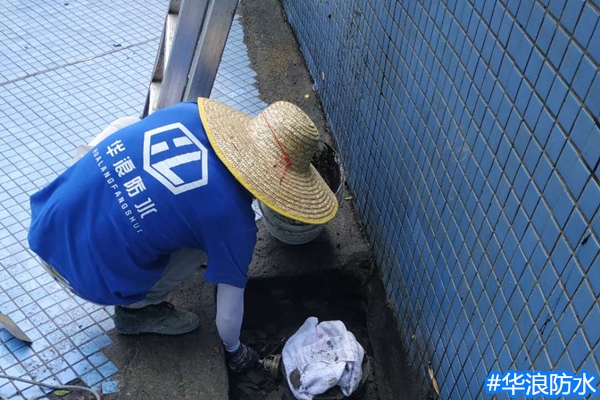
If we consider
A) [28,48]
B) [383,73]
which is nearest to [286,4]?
[28,48]

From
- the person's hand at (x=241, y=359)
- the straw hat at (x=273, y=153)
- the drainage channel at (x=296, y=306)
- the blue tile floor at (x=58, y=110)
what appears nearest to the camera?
the straw hat at (x=273, y=153)

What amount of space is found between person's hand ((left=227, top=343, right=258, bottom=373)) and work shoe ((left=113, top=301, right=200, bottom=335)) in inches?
10.1

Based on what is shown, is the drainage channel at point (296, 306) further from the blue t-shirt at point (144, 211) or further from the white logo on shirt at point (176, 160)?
the white logo on shirt at point (176, 160)

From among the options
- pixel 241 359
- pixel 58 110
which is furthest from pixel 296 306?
pixel 58 110

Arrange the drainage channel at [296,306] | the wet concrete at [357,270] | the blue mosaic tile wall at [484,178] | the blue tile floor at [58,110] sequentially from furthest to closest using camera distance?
the drainage channel at [296,306], the wet concrete at [357,270], the blue tile floor at [58,110], the blue mosaic tile wall at [484,178]

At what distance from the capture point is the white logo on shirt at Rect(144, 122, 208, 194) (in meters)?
2.64

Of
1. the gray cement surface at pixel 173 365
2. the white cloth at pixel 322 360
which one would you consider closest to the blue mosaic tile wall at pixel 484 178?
the white cloth at pixel 322 360

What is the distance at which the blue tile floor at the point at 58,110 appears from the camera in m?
3.21

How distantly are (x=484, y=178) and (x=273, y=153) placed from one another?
830mm

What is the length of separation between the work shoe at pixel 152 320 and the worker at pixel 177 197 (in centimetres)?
26

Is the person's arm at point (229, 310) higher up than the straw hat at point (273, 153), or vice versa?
the straw hat at point (273, 153)

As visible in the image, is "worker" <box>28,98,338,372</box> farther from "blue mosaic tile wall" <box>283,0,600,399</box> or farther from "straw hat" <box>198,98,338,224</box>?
"blue mosaic tile wall" <box>283,0,600,399</box>

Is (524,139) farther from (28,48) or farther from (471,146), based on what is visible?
A: (28,48)

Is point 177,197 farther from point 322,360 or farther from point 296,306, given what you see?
point 296,306
